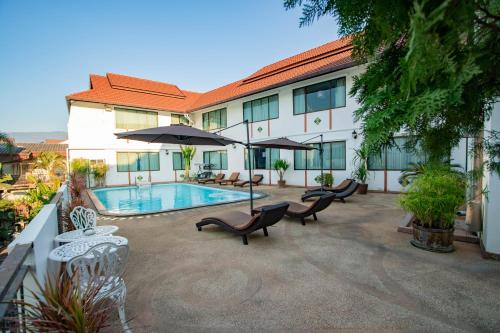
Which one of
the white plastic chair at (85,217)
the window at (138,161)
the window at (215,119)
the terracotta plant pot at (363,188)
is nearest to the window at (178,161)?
the window at (138,161)

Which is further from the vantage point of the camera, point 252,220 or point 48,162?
point 48,162

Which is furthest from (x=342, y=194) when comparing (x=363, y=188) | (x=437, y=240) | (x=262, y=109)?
(x=262, y=109)

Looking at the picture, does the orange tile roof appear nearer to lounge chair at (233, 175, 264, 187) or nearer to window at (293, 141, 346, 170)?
window at (293, 141, 346, 170)

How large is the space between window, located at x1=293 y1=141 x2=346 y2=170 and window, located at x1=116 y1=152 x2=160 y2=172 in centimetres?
1298

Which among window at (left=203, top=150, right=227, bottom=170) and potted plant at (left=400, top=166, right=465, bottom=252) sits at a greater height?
window at (left=203, top=150, right=227, bottom=170)

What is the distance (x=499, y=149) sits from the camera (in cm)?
146

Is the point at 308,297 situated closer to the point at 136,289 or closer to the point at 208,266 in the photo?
the point at 208,266

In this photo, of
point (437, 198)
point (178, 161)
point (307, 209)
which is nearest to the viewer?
point (437, 198)

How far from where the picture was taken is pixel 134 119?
806 inches

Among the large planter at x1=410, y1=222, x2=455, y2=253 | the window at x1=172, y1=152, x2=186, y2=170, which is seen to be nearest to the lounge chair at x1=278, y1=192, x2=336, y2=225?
the large planter at x1=410, y1=222, x2=455, y2=253

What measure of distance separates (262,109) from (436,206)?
14284mm

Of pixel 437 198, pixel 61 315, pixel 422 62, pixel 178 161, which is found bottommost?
pixel 61 315

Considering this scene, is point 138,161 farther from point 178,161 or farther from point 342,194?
point 342,194

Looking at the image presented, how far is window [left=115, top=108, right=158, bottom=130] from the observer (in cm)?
1978
